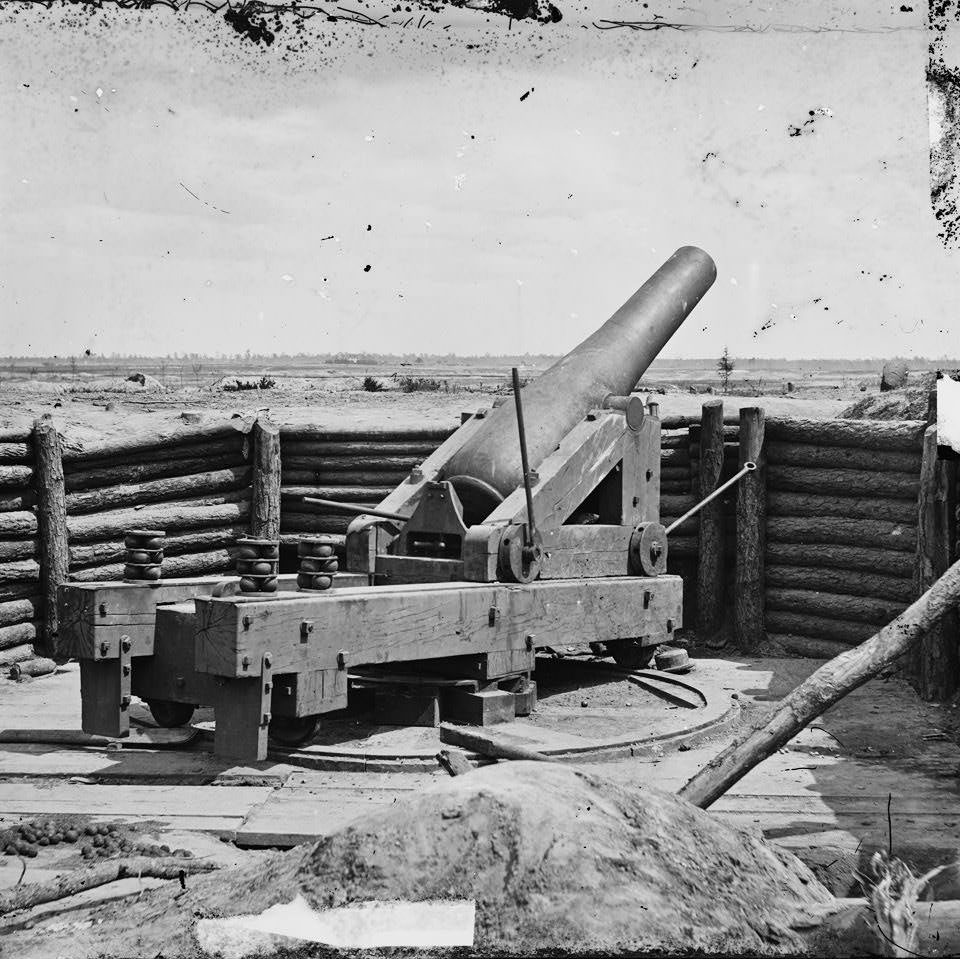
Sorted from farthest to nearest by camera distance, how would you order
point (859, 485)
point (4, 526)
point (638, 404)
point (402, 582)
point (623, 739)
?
point (859, 485) < point (4, 526) < point (638, 404) < point (402, 582) < point (623, 739)

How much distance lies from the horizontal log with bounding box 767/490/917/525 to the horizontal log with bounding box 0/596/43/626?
18.5 feet

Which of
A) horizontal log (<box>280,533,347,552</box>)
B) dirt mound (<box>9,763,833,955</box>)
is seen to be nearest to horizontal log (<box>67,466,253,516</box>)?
horizontal log (<box>280,533,347,552</box>)

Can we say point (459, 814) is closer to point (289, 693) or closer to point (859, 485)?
point (289, 693)

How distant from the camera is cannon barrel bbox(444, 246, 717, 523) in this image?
347 inches

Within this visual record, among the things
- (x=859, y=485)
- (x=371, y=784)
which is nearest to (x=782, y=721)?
(x=371, y=784)

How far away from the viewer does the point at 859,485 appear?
11.2 m

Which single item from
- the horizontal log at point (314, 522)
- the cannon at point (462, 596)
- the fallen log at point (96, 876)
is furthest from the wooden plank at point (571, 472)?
the fallen log at point (96, 876)

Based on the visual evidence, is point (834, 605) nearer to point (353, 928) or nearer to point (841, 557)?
point (841, 557)

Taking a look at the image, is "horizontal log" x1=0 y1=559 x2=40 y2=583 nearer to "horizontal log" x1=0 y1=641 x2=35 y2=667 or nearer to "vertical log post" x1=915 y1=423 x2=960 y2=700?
"horizontal log" x1=0 y1=641 x2=35 y2=667

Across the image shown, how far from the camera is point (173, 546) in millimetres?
11422

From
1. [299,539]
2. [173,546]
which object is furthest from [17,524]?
[299,539]

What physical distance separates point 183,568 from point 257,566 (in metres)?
4.52

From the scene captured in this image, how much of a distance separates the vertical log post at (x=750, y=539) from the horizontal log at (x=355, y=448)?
8.14ft

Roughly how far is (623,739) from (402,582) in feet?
5.75
